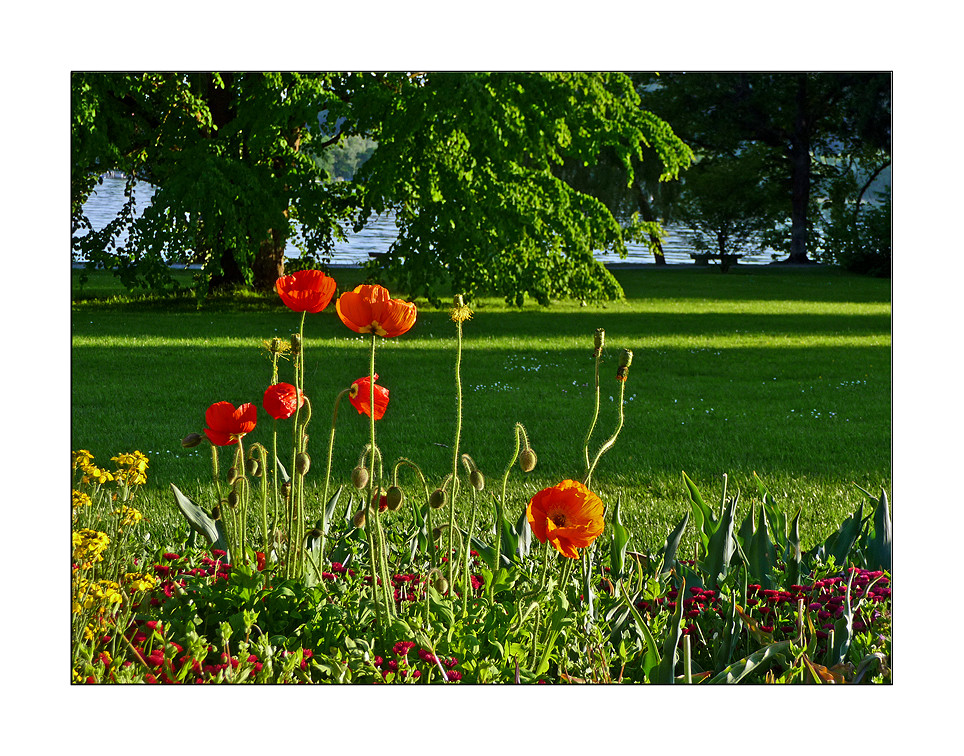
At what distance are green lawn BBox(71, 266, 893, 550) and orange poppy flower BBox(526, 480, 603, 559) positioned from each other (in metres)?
0.41

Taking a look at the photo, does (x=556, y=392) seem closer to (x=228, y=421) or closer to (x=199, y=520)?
(x=199, y=520)

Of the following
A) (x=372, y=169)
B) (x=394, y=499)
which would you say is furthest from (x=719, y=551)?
(x=372, y=169)

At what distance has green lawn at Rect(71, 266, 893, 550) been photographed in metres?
4.49

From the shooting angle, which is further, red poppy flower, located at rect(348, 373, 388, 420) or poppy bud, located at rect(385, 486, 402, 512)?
red poppy flower, located at rect(348, 373, 388, 420)

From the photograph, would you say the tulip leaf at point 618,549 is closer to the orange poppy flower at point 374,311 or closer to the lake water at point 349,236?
the orange poppy flower at point 374,311

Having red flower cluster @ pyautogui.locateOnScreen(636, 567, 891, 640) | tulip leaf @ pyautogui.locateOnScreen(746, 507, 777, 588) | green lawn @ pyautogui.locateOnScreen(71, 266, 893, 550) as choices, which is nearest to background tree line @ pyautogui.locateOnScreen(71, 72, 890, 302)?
green lawn @ pyautogui.locateOnScreen(71, 266, 893, 550)

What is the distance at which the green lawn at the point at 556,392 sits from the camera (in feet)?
14.7

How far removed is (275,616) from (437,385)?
488cm

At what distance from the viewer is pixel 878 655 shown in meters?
1.93

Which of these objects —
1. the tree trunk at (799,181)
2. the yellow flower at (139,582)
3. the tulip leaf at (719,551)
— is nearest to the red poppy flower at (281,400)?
the yellow flower at (139,582)

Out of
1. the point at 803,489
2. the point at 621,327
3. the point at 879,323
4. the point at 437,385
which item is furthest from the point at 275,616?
the point at 879,323

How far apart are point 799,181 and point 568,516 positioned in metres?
22.0

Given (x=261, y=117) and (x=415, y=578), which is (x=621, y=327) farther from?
(x=415, y=578)

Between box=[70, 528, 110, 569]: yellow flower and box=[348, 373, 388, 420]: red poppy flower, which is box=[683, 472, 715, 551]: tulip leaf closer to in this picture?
box=[348, 373, 388, 420]: red poppy flower
